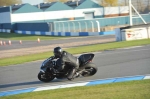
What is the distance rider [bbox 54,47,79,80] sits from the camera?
12.8 metres

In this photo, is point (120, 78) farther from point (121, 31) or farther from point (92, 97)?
point (121, 31)

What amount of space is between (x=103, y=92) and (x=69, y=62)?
2.99 m

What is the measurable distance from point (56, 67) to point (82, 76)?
49.8 inches

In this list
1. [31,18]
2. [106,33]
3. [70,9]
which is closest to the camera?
[106,33]

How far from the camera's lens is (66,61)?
12859mm

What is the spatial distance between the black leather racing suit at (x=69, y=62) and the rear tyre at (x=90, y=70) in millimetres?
535

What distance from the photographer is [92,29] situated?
4853 cm

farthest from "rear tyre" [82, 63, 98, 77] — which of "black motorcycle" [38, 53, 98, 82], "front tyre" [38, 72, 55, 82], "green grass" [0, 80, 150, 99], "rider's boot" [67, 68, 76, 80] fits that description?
"green grass" [0, 80, 150, 99]

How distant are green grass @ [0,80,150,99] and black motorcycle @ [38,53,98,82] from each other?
186 centimetres

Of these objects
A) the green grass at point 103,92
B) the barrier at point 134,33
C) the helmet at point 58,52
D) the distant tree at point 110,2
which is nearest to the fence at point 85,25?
the barrier at point 134,33

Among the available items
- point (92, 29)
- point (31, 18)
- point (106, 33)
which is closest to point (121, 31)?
point (106, 33)

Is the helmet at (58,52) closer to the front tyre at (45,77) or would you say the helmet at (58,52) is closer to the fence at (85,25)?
the front tyre at (45,77)

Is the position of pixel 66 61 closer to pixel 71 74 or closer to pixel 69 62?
pixel 69 62

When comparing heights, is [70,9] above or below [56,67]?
above
